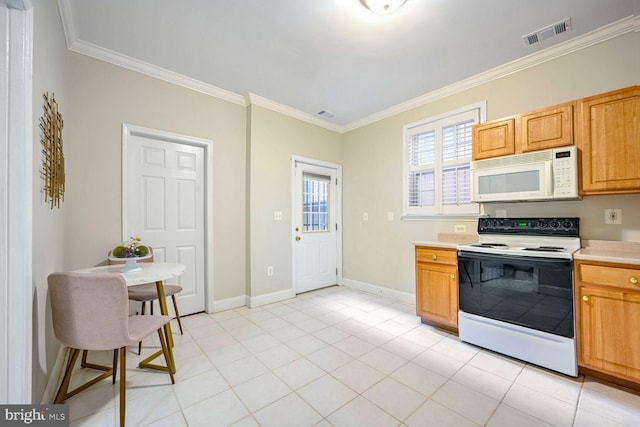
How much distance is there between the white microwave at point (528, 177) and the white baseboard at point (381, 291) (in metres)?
1.62

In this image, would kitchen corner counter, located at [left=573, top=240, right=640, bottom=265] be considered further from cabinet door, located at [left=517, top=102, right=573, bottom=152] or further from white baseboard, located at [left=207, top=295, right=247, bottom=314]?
white baseboard, located at [left=207, top=295, right=247, bottom=314]

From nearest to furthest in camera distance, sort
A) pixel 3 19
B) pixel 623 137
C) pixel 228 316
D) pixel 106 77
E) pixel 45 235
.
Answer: pixel 3 19 → pixel 45 235 → pixel 623 137 → pixel 106 77 → pixel 228 316

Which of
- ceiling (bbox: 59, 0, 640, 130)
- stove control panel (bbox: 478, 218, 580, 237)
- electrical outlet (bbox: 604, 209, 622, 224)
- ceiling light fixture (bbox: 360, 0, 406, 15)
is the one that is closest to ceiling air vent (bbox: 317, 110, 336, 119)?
ceiling (bbox: 59, 0, 640, 130)

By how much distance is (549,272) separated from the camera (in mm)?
2016

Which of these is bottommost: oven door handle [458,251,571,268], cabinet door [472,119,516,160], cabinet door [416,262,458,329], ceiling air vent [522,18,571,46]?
cabinet door [416,262,458,329]

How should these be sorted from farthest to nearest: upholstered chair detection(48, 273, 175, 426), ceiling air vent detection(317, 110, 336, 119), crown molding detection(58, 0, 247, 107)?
ceiling air vent detection(317, 110, 336, 119) < crown molding detection(58, 0, 247, 107) < upholstered chair detection(48, 273, 175, 426)

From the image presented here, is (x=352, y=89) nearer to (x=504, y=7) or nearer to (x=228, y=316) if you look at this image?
(x=504, y=7)

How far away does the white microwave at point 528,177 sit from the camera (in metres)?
2.18

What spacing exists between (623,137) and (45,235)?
4067 mm

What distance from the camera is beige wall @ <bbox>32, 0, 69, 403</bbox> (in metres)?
1.34

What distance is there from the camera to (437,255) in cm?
274

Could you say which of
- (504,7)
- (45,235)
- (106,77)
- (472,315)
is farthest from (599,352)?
(106,77)

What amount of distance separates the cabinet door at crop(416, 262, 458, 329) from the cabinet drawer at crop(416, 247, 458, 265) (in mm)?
52

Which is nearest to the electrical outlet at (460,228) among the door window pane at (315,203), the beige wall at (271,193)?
the door window pane at (315,203)
